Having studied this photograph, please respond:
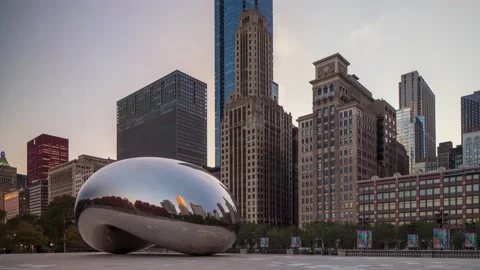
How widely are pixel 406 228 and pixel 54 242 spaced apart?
219 feet

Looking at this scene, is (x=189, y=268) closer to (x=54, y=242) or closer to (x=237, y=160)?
(x=54, y=242)

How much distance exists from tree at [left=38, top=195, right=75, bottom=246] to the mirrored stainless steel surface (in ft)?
164

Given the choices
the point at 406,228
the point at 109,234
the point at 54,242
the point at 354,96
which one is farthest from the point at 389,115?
the point at 109,234

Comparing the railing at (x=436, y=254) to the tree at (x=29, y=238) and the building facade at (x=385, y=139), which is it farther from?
the building facade at (x=385, y=139)

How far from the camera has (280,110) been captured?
177625 millimetres

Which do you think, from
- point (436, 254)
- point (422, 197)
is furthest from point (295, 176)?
point (436, 254)

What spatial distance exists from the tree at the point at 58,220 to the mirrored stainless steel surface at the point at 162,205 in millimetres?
49912

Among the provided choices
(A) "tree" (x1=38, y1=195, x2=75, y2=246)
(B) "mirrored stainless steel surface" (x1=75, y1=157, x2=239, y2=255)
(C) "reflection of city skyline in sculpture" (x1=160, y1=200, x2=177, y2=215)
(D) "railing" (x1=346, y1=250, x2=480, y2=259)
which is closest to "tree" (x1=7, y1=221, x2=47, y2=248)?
(A) "tree" (x1=38, y1=195, x2=75, y2=246)

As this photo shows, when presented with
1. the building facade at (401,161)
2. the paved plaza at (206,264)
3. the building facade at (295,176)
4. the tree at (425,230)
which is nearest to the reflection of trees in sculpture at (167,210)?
the paved plaza at (206,264)

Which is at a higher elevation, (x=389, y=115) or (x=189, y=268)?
(x=389, y=115)

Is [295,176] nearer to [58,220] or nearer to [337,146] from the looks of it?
[337,146]

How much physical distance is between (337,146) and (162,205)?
116218 mm

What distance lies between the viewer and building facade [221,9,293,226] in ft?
527

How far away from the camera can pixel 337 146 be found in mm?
142125
